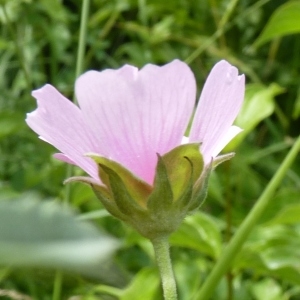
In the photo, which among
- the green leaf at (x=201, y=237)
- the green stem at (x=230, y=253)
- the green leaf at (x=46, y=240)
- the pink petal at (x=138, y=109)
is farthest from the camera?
→ the green leaf at (x=201, y=237)

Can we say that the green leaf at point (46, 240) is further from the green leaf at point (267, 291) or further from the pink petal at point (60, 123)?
the green leaf at point (267, 291)

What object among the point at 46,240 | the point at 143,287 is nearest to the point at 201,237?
the point at 143,287

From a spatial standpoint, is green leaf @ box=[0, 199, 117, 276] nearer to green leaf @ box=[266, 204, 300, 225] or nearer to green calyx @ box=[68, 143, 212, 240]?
green calyx @ box=[68, 143, 212, 240]

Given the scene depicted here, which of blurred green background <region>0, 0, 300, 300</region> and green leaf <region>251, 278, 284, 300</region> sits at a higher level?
blurred green background <region>0, 0, 300, 300</region>

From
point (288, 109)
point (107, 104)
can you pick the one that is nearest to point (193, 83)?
point (107, 104)

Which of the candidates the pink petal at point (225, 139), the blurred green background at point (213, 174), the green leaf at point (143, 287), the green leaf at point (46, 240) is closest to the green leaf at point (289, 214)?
the blurred green background at point (213, 174)

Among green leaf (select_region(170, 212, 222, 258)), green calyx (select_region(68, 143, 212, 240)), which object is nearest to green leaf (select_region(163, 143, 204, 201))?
green calyx (select_region(68, 143, 212, 240))

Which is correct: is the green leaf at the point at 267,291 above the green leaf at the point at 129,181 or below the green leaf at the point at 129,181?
below
